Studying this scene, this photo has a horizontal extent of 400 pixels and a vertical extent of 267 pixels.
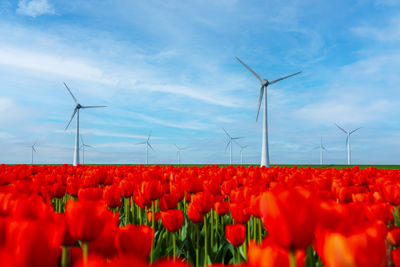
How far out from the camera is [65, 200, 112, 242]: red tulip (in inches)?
64.8

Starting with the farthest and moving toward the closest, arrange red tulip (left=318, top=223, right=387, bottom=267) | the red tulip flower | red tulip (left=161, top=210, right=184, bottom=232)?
red tulip (left=161, top=210, right=184, bottom=232), the red tulip flower, red tulip (left=318, top=223, right=387, bottom=267)

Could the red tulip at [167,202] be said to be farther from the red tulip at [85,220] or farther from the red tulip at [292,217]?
the red tulip at [292,217]

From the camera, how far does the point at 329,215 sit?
1517 mm

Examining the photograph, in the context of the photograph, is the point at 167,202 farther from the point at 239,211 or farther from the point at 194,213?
the point at 239,211

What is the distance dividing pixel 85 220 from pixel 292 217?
1.05m

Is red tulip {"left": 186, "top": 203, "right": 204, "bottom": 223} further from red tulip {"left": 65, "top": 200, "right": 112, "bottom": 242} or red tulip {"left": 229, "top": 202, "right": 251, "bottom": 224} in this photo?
red tulip {"left": 65, "top": 200, "right": 112, "bottom": 242}

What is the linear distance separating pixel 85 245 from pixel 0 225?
16.6 inches

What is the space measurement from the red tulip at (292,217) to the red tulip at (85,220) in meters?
0.93

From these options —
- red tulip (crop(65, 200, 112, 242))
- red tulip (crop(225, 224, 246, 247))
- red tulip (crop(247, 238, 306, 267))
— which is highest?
red tulip (crop(65, 200, 112, 242))

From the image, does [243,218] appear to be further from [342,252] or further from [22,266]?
[22,266]

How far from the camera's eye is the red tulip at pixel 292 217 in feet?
4.29

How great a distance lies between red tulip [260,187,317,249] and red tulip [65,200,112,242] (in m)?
0.93

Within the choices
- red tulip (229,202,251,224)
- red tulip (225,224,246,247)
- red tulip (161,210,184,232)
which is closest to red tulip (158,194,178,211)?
red tulip (161,210,184,232)

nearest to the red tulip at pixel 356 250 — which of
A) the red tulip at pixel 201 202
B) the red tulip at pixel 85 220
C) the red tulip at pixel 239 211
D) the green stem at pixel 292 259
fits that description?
the green stem at pixel 292 259
